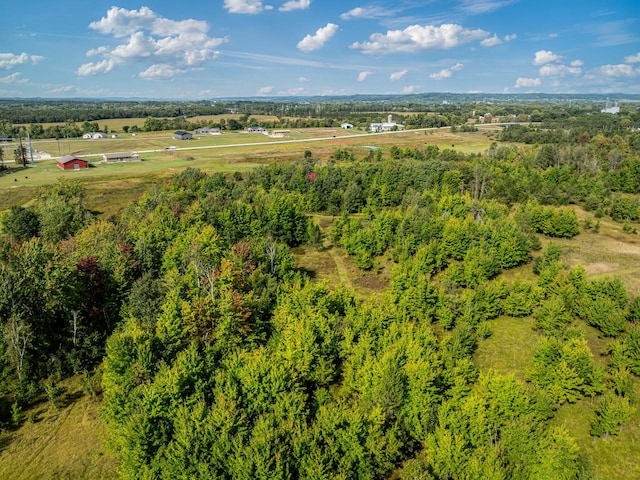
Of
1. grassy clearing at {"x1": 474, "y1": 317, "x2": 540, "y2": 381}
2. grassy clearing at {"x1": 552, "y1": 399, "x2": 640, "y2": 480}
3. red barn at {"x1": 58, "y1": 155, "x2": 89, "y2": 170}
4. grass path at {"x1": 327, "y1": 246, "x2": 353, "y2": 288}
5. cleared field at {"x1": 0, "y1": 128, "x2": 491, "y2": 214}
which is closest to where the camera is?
grassy clearing at {"x1": 552, "y1": 399, "x2": 640, "y2": 480}

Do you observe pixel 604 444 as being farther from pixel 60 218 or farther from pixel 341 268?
pixel 60 218

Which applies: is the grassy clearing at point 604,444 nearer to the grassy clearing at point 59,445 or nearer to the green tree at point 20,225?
the grassy clearing at point 59,445

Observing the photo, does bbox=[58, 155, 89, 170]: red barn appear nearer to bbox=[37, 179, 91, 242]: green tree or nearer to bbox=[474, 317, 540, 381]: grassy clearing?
bbox=[37, 179, 91, 242]: green tree

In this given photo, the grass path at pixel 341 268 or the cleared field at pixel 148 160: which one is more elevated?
the cleared field at pixel 148 160

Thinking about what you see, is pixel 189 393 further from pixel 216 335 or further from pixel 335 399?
pixel 335 399

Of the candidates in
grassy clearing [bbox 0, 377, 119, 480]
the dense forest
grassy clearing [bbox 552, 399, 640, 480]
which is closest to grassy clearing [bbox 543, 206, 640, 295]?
the dense forest

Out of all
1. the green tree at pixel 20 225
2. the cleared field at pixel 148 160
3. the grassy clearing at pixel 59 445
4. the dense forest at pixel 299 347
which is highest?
the cleared field at pixel 148 160

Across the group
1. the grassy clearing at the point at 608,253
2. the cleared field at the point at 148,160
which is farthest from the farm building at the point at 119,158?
the grassy clearing at the point at 608,253
